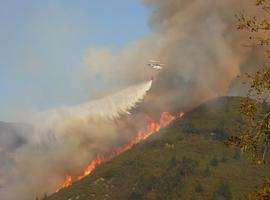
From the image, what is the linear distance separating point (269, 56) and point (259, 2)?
2.79 m

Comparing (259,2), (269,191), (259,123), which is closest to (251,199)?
(269,191)

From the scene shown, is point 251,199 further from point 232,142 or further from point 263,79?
point 263,79

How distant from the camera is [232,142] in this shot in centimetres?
2914

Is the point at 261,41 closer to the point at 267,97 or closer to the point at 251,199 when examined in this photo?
the point at 267,97

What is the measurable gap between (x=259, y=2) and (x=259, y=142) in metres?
6.99

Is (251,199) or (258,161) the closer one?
(258,161)

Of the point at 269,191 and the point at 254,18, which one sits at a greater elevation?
the point at 254,18

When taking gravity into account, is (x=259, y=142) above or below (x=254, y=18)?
below

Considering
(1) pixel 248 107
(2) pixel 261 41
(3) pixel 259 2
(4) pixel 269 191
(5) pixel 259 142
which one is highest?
(3) pixel 259 2

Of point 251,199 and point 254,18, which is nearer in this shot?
point 254,18

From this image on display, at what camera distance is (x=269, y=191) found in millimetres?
27797

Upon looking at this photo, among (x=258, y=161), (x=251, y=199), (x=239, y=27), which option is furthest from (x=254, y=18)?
(x=251, y=199)

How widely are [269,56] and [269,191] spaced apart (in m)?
6.58

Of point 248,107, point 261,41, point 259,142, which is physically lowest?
point 259,142
